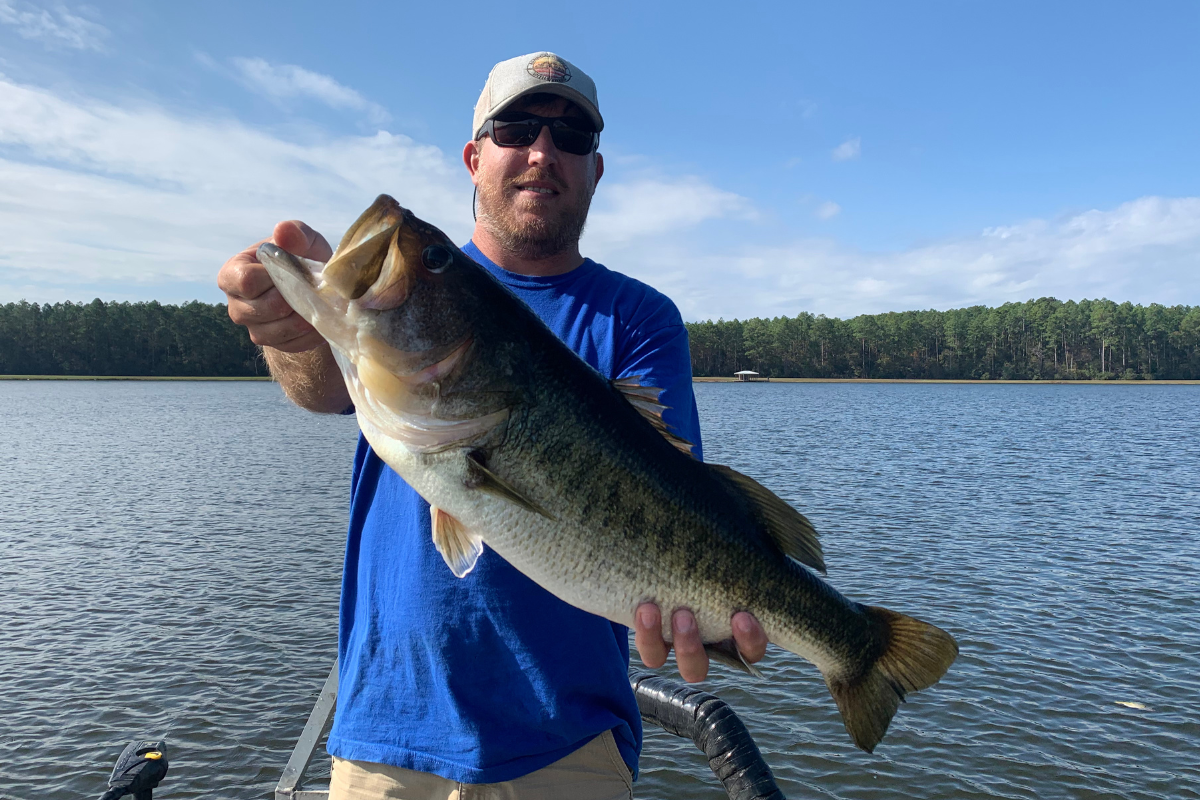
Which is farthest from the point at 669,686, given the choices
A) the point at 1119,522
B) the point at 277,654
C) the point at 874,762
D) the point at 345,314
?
the point at 1119,522

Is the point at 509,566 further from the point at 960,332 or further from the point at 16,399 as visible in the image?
the point at 960,332

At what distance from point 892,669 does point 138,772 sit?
13.8 ft

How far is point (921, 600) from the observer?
1498 cm

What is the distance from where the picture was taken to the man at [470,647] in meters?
2.75

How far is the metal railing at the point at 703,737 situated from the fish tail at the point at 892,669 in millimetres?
2305

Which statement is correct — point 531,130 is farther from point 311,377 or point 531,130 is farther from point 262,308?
point 262,308

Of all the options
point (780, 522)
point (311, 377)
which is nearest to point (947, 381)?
point (780, 522)

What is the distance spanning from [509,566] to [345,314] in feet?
3.58

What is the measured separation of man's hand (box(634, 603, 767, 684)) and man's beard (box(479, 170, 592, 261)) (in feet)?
5.27

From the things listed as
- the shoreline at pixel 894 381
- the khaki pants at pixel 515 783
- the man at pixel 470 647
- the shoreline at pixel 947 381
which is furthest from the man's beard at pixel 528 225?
the shoreline at pixel 947 381

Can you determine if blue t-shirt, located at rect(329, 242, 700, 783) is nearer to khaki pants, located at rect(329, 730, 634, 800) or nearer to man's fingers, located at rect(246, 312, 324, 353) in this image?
khaki pants, located at rect(329, 730, 634, 800)

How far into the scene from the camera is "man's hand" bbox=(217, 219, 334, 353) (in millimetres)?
2385

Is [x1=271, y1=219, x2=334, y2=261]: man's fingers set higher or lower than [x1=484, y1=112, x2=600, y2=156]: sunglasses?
lower

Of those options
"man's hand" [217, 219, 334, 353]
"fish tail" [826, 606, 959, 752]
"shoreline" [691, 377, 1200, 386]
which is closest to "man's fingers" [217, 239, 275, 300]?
"man's hand" [217, 219, 334, 353]
